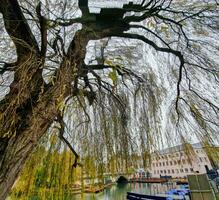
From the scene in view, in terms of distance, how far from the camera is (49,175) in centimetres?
196

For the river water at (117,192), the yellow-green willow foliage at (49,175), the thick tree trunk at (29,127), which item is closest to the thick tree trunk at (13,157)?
the thick tree trunk at (29,127)

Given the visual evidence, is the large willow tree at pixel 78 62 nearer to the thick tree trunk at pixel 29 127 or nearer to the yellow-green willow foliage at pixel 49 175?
the thick tree trunk at pixel 29 127

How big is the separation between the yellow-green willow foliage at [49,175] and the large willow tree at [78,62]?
0.77 feet

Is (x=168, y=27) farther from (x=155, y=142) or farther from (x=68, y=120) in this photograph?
(x=68, y=120)

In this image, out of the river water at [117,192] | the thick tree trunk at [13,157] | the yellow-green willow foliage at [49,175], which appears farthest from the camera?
the river water at [117,192]

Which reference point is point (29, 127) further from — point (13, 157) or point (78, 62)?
point (78, 62)

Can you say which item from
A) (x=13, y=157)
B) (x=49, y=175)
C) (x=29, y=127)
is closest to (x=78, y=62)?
(x=29, y=127)

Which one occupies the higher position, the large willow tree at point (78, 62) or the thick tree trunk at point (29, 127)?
the large willow tree at point (78, 62)

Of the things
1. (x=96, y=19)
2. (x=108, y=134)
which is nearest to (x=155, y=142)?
(x=108, y=134)

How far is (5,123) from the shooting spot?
996mm

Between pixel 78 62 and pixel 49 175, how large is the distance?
123 cm

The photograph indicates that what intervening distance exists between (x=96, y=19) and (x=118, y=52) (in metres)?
0.55

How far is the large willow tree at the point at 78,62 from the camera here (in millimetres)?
1080

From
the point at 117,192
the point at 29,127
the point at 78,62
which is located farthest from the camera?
the point at 117,192
